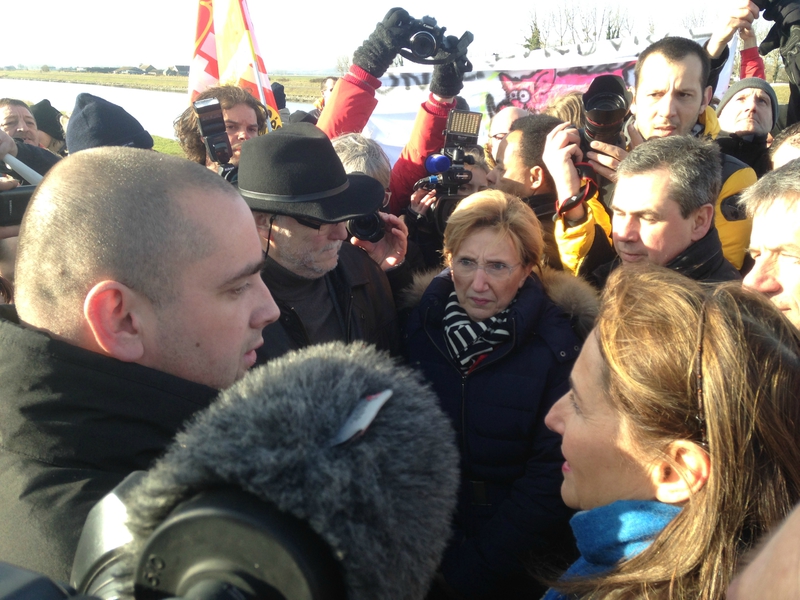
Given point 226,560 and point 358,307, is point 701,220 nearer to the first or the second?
point 358,307

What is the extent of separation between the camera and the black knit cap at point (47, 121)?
6934 millimetres

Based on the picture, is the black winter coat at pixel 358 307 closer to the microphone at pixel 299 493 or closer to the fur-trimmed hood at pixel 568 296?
the fur-trimmed hood at pixel 568 296

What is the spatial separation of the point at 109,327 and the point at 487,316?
5.69 feet

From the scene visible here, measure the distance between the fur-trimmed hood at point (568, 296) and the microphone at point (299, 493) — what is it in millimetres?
1851

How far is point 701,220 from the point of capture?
2.79m

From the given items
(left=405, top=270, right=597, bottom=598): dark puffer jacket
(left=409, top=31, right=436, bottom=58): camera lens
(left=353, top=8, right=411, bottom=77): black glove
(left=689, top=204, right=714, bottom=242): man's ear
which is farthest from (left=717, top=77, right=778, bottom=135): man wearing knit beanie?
(left=405, top=270, right=597, bottom=598): dark puffer jacket

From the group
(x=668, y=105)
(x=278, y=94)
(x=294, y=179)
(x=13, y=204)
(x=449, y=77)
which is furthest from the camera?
(x=278, y=94)

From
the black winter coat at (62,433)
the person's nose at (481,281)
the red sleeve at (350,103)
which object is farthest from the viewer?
the red sleeve at (350,103)

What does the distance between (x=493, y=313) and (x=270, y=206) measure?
1.09 m

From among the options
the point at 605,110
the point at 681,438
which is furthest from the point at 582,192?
the point at 681,438

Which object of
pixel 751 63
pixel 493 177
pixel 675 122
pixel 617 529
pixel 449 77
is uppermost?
pixel 751 63

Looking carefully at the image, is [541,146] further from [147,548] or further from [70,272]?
[147,548]

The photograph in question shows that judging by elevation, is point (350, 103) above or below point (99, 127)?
above

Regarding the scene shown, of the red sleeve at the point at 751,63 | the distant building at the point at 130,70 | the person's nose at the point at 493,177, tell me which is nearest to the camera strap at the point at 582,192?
the person's nose at the point at 493,177
